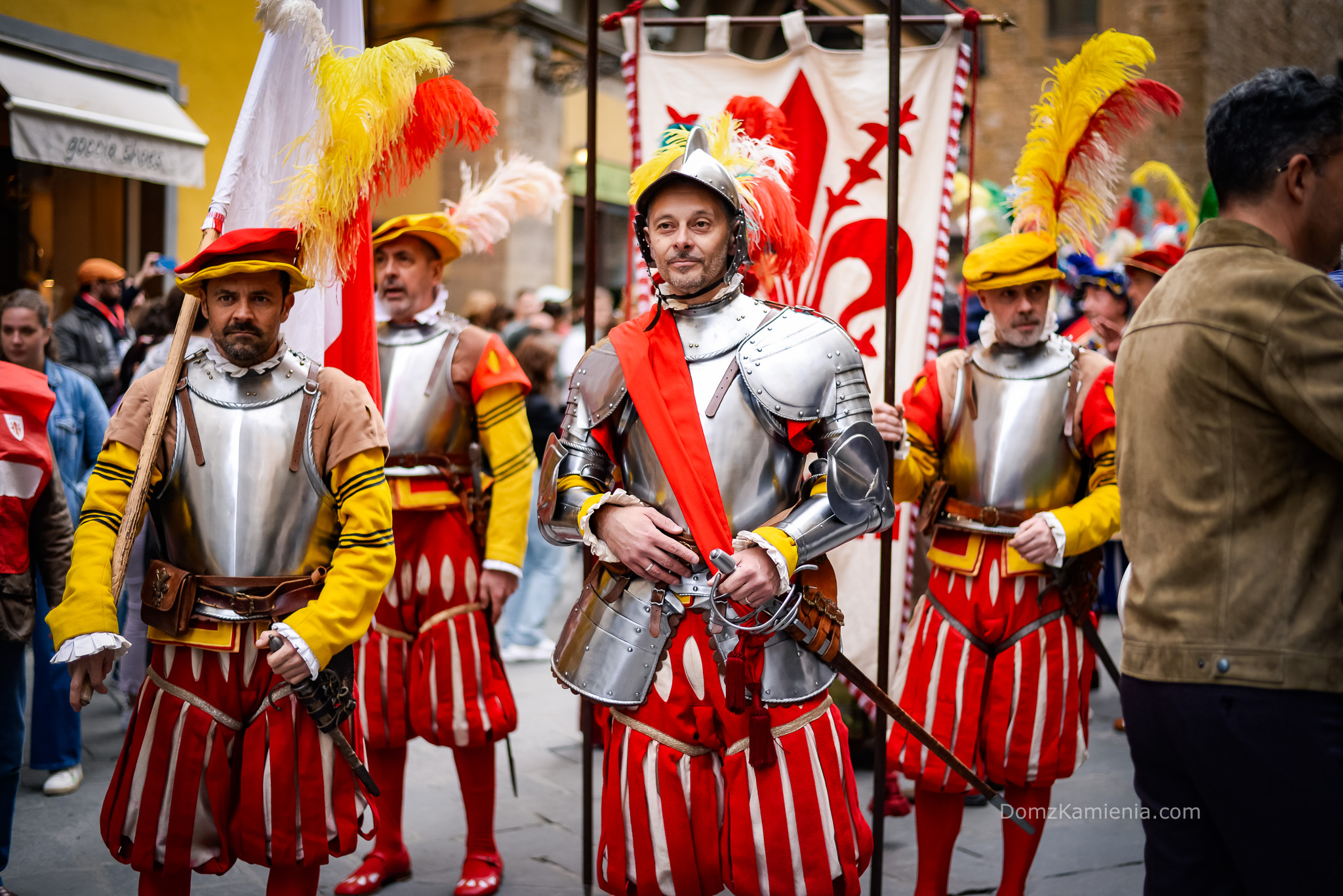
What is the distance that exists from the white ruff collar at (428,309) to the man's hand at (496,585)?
2.91 feet

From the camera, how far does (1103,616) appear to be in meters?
7.76

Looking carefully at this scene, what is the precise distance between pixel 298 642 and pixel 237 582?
24cm

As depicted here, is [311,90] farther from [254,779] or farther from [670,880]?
[670,880]

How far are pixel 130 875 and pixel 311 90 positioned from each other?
244 cm

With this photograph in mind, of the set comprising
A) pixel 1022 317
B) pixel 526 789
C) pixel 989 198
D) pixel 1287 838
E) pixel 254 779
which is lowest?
pixel 526 789

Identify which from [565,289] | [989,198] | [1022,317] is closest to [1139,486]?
[1022,317]

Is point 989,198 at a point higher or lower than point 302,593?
higher

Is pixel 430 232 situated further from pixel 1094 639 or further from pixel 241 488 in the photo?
pixel 1094 639

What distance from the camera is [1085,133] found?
357 cm

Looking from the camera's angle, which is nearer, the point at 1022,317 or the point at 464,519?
the point at 1022,317

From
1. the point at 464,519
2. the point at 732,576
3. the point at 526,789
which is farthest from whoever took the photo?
the point at 526,789

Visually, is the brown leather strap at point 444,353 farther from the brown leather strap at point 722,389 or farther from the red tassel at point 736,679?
the red tassel at point 736,679

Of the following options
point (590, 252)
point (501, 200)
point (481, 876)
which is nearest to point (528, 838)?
point (481, 876)

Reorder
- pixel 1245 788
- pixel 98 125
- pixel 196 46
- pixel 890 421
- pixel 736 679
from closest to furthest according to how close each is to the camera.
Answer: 1. pixel 1245 788
2. pixel 736 679
3. pixel 890 421
4. pixel 98 125
5. pixel 196 46
